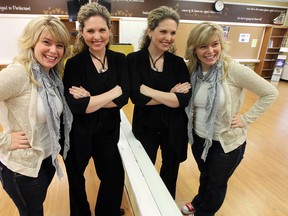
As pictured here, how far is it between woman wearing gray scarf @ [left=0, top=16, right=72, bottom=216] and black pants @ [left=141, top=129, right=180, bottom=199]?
2.18ft

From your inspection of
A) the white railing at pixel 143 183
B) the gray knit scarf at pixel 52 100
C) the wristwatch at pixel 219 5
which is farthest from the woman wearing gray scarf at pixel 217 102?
the wristwatch at pixel 219 5

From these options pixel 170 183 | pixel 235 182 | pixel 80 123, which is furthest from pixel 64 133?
pixel 235 182

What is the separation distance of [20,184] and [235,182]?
2.08 metres

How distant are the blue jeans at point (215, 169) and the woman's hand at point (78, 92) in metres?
0.85

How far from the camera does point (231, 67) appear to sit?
1.35 m

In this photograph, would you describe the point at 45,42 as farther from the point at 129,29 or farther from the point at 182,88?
the point at 129,29

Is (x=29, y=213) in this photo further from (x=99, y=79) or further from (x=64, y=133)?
(x=99, y=79)

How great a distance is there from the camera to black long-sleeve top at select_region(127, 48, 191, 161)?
4.71 ft

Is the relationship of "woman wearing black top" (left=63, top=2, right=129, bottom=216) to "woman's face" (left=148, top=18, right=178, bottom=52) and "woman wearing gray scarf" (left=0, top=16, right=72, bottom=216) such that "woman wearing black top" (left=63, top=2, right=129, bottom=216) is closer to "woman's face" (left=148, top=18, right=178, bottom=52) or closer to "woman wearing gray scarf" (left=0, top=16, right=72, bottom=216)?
"woman wearing gray scarf" (left=0, top=16, right=72, bottom=216)

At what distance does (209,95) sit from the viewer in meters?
1.36

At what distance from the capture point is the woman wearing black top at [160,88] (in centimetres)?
139

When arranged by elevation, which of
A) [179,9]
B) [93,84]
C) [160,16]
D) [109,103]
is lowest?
[109,103]

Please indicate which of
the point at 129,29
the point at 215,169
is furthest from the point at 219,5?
the point at 215,169

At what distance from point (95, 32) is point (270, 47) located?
9.11 metres
